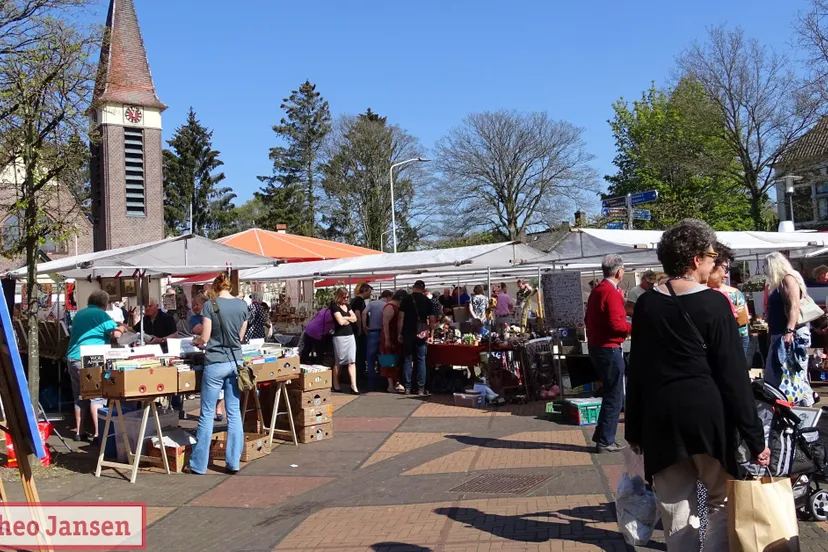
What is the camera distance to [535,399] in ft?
37.1

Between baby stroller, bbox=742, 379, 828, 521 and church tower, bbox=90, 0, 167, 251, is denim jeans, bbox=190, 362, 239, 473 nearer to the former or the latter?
baby stroller, bbox=742, 379, 828, 521

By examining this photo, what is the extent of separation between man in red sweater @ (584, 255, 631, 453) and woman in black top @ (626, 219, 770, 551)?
370 cm

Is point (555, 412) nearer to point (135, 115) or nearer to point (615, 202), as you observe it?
point (615, 202)

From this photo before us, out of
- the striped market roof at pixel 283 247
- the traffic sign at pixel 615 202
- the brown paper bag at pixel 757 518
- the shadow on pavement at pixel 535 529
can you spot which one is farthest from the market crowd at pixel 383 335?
the brown paper bag at pixel 757 518

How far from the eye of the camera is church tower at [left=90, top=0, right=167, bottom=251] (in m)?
37.5

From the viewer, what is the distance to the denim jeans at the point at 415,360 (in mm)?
12227

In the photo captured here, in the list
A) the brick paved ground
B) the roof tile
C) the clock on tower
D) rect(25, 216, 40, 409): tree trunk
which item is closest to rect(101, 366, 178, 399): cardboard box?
the brick paved ground

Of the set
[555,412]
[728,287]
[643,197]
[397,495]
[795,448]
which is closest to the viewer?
[795,448]

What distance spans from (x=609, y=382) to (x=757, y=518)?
13.3 feet

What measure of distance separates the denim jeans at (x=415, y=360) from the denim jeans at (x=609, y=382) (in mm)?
5003

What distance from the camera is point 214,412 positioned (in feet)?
24.6

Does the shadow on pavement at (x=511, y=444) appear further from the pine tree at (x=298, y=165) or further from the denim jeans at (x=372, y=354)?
the pine tree at (x=298, y=165)

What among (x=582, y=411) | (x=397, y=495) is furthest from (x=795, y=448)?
(x=582, y=411)

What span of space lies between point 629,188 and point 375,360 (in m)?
36.4
